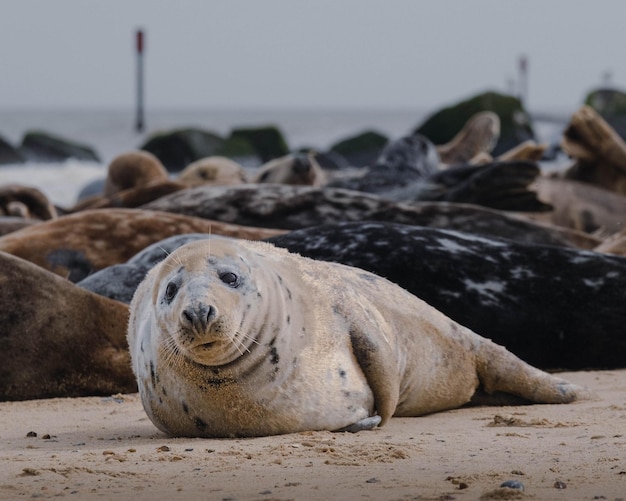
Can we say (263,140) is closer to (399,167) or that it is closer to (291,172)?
(399,167)

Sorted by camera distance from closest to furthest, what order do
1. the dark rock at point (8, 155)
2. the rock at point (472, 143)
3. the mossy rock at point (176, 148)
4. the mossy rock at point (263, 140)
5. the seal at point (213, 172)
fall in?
1. the seal at point (213, 172)
2. the rock at point (472, 143)
3. the mossy rock at point (176, 148)
4. the dark rock at point (8, 155)
5. the mossy rock at point (263, 140)

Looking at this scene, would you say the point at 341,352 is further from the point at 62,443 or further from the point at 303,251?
the point at 303,251

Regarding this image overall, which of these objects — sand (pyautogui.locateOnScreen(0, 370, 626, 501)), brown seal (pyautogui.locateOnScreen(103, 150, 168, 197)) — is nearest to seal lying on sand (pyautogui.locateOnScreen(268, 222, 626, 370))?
sand (pyautogui.locateOnScreen(0, 370, 626, 501))

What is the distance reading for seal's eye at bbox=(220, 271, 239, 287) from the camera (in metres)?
3.80

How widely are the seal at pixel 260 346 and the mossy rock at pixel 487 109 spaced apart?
27.0 m

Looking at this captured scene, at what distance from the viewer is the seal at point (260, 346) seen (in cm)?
377

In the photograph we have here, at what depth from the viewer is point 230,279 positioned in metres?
3.81

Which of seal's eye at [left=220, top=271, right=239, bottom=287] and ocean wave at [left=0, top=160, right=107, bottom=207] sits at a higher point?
seal's eye at [left=220, top=271, right=239, bottom=287]

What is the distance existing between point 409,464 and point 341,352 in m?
0.78

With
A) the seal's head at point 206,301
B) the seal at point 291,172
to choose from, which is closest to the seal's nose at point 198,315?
the seal's head at point 206,301

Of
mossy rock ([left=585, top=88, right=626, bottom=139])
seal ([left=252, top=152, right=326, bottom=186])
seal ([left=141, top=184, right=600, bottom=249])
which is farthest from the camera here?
mossy rock ([left=585, top=88, right=626, bottom=139])

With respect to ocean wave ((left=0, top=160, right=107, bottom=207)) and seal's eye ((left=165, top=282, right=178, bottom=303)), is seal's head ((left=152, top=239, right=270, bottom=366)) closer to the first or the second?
seal's eye ((left=165, top=282, right=178, bottom=303))

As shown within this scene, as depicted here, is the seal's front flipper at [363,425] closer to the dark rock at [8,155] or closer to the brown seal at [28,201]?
the brown seal at [28,201]

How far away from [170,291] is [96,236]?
3757 millimetres
